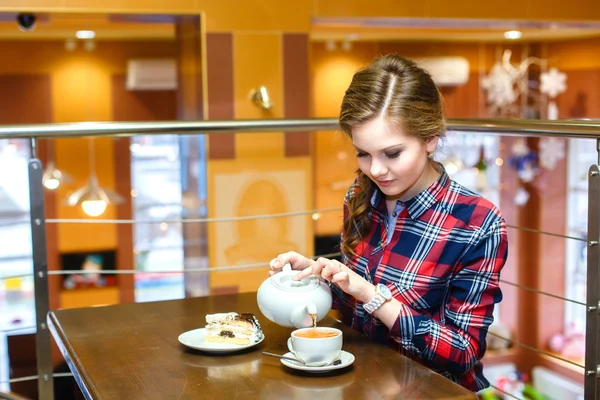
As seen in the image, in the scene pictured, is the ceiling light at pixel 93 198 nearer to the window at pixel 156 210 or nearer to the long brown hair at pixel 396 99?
the window at pixel 156 210

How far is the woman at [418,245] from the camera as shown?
142 cm

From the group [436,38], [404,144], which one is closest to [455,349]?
[404,144]

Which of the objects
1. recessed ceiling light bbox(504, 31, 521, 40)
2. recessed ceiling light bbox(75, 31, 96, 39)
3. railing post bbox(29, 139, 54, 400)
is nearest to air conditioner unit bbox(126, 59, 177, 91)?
recessed ceiling light bbox(75, 31, 96, 39)

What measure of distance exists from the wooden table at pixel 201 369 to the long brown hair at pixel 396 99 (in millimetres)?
401

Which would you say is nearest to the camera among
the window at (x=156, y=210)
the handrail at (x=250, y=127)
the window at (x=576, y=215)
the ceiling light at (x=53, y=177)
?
the handrail at (x=250, y=127)

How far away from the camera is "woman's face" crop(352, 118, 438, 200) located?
4.71 feet

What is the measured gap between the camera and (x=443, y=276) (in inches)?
58.1

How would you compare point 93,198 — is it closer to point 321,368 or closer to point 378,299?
point 378,299

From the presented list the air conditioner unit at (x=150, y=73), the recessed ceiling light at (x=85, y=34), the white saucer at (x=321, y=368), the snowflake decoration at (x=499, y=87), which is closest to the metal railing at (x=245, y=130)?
the white saucer at (x=321, y=368)

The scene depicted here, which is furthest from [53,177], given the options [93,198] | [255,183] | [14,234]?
[255,183]

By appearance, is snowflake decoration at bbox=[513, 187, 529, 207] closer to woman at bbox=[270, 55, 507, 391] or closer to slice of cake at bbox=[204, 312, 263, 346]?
woman at bbox=[270, 55, 507, 391]

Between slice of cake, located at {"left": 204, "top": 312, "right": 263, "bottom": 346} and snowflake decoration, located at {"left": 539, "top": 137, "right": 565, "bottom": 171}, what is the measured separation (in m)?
7.34

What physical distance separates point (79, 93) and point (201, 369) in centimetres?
652

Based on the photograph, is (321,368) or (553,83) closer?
(321,368)
